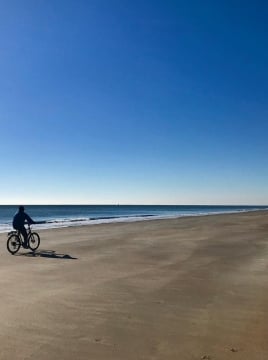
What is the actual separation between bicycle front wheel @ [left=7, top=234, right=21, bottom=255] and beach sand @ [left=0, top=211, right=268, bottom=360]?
3.71 metres

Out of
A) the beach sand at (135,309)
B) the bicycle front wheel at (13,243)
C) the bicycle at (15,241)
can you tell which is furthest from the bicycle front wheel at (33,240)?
the beach sand at (135,309)

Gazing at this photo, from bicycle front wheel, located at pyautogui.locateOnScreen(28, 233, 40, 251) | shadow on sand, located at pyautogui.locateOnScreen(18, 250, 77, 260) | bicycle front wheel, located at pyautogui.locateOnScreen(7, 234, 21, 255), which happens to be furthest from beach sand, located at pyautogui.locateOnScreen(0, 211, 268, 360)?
bicycle front wheel, located at pyautogui.locateOnScreen(28, 233, 40, 251)

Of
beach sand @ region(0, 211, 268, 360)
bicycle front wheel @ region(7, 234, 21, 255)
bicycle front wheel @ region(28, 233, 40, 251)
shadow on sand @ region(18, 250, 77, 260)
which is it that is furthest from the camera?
bicycle front wheel @ region(28, 233, 40, 251)

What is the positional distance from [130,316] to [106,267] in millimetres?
6608

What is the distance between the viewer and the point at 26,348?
6562 millimetres

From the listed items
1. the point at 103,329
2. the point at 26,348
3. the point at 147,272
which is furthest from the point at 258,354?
the point at 147,272

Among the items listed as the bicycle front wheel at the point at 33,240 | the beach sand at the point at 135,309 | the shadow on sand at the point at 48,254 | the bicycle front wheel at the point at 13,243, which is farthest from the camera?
the bicycle front wheel at the point at 33,240

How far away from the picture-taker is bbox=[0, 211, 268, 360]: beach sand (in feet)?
21.6

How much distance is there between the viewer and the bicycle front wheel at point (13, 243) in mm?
20583

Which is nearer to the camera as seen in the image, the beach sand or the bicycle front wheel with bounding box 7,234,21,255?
the beach sand

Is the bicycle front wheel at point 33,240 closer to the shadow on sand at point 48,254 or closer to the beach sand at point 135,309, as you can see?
the shadow on sand at point 48,254

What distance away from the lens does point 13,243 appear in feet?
67.8

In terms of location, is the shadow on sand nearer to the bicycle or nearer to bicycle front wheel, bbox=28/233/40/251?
the bicycle

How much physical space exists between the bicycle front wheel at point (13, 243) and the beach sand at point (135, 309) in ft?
12.2
